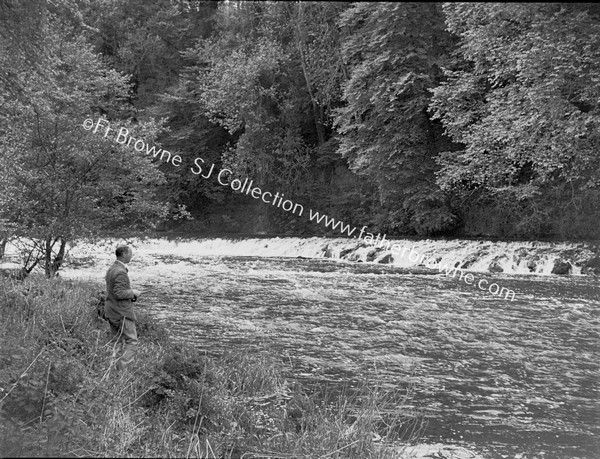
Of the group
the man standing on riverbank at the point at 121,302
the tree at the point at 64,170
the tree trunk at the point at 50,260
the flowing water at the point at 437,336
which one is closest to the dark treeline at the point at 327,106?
the tree at the point at 64,170

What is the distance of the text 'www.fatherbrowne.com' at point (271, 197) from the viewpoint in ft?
46.5

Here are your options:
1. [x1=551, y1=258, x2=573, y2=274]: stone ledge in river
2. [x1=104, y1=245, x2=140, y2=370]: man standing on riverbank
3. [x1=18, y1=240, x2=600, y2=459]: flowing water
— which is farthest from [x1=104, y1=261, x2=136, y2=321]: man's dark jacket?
[x1=551, y1=258, x2=573, y2=274]: stone ledge in river

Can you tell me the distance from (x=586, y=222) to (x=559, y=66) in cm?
865

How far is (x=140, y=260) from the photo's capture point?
888 inches

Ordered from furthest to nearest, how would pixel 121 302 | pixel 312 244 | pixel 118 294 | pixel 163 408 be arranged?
pixel 312 244
pixel 121 302
pixel 118 294
pixel 163 408

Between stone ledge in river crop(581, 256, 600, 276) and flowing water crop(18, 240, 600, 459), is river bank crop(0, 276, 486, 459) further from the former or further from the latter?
stone ledge in river crop(581, 256, 600, 276)

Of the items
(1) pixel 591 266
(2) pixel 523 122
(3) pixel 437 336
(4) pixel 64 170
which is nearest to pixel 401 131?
(2) pixel 523 122

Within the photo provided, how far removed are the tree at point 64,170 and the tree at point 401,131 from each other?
5.68m

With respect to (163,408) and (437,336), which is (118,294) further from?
(437,336)

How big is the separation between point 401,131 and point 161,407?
14.9 metres

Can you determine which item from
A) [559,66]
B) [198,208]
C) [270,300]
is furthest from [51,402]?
[198,208]

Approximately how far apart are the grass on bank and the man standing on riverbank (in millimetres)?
229

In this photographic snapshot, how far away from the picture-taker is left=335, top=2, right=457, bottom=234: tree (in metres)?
8.26

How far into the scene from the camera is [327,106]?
1237cm
